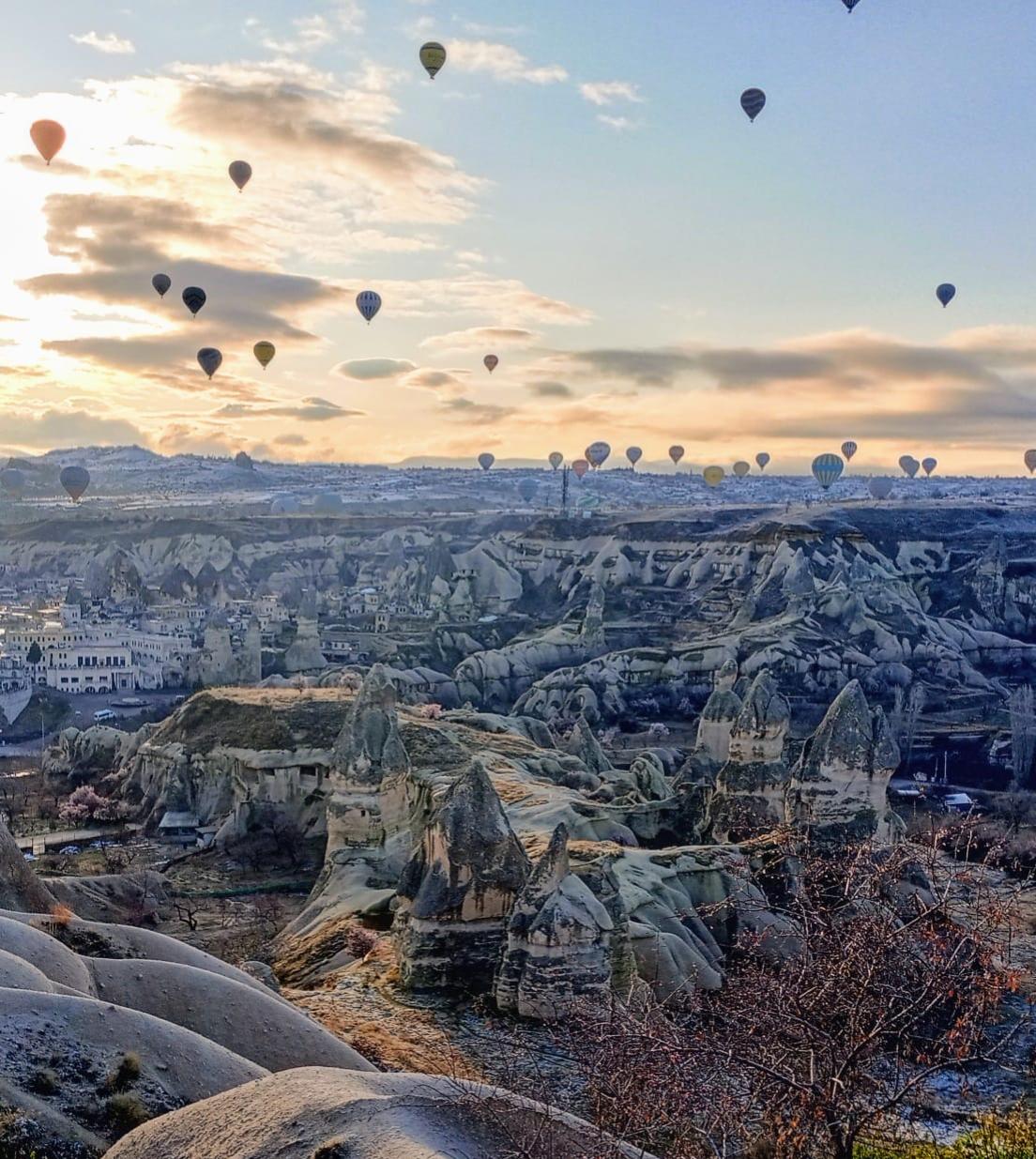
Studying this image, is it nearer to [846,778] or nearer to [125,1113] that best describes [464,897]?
[125,1113]

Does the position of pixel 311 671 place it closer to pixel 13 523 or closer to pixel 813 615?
pixel 813 615

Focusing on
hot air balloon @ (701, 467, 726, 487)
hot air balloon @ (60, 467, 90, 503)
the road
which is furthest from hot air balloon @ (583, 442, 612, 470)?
the road

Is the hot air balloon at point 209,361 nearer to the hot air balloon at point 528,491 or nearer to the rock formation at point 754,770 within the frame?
the rock formation at point 754,770

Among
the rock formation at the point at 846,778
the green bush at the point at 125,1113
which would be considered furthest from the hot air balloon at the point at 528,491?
the green bush at the point at 125,1113

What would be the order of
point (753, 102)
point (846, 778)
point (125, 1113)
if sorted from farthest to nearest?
point (753, 102) → point (846, 778) → point (125, 1113)

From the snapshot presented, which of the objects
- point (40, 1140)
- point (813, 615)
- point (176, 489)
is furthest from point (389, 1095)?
point (176, 489)

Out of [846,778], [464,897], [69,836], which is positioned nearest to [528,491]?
[69,836]
